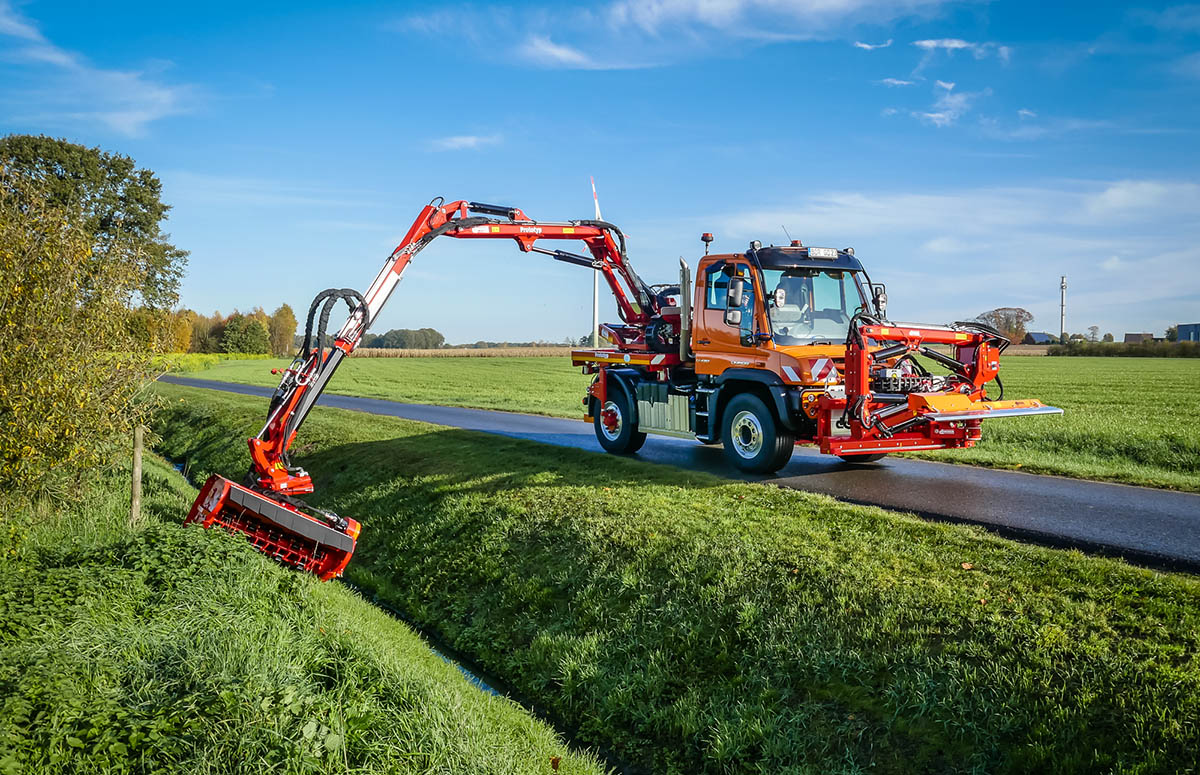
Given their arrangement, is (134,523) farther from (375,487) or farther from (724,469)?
(724,469)

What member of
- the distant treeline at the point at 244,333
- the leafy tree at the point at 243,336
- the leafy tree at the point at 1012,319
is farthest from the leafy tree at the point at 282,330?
the leafy tree at the point at 1012,319

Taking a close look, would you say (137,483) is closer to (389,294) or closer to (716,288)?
(389,294)

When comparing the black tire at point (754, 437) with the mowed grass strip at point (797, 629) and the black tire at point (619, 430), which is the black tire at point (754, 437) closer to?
the mowed grass strip at point (797, 629)

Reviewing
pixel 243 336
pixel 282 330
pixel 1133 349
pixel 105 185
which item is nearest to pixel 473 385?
pixel 105 185

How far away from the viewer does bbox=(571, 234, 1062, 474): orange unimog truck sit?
10.4 metres

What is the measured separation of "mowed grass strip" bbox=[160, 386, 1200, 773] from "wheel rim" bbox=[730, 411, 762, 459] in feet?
3.63

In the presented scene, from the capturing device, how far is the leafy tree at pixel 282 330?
110637 millimetres

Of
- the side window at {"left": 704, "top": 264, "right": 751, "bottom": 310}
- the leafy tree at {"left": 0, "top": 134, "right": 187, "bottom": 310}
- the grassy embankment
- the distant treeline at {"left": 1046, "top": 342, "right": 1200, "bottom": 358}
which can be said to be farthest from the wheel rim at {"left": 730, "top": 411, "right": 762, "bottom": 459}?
the distant treeline at {"left": 1046, "top": 342, "right": 1200, "bottom": 358}

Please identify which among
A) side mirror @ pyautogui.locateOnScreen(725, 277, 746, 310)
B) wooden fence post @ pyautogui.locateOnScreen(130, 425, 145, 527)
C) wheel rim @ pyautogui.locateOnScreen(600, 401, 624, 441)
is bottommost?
wooden fence post @ pyautogui.locateOnScreen(130, 425, 145, 527)

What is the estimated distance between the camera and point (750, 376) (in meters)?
11.3

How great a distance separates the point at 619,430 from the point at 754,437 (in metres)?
3.44

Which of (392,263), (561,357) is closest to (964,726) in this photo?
(392,263)

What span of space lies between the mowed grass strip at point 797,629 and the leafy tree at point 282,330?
106774mm

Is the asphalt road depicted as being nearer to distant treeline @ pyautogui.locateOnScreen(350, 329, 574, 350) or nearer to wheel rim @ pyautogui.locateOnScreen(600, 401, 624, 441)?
wheel rim @ pyautogui.locateOnScreen(600, 401, 624, 441)
